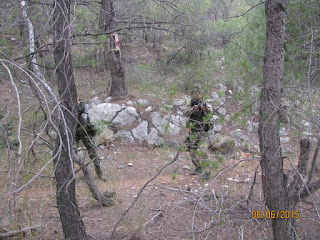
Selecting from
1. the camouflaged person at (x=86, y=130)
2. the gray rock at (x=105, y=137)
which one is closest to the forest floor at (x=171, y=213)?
the camouflaged person at (x=86, y=130)

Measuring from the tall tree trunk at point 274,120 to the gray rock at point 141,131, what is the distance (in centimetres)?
591

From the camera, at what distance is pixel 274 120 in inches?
111

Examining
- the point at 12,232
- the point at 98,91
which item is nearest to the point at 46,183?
the point at 12,232

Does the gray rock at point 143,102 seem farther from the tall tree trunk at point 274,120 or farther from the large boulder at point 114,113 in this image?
the tall tree trunk at point 274,120

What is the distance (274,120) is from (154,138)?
5.83m

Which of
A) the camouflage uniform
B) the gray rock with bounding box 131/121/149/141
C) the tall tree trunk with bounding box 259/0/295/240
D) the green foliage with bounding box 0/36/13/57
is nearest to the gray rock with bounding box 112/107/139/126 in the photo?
the gray rock with bounding box 131/121/149/141

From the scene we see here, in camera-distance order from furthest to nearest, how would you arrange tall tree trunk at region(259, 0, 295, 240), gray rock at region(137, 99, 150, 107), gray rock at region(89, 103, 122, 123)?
1. gray rock at region(137, 99, 150, 107)
2. gray rock at region(89, 103, 122, 123)
3. tall tree trunk at region(259, 0, 295, 240)

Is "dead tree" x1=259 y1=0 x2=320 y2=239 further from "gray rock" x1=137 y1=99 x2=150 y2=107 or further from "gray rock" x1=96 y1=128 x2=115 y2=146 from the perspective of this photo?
"gray rock" x1=137 y1=99 x2=150 y2=107

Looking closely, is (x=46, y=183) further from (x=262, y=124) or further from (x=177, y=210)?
(x=262, y=124)

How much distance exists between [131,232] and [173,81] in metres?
7.14

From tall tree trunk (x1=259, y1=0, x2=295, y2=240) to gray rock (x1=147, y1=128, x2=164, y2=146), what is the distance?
5.49 m

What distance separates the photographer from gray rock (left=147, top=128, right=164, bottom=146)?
8375 mm

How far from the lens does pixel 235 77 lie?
809 centimetres

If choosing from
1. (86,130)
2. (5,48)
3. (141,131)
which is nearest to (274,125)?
(86,130)
